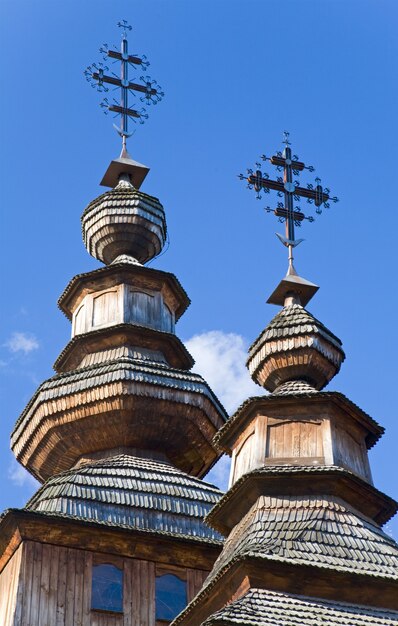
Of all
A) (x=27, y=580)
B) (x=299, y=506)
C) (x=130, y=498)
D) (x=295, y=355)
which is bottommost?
(x=299, y=506)

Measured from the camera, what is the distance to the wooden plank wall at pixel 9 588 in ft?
77.1

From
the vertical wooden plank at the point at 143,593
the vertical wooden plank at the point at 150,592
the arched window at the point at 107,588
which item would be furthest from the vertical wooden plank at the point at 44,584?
the vertical wooden plank at the point at 150,592

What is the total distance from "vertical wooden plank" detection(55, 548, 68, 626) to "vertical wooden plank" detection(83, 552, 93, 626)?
288 mm

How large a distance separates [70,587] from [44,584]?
0.36 m

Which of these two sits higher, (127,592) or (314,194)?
(314,194)

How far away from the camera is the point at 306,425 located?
21938mm

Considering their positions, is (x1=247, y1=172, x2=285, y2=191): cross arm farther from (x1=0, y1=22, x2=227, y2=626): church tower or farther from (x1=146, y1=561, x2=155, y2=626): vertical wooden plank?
(x1=146, y1=561, x2=155, y2=626): vertical wooden plank

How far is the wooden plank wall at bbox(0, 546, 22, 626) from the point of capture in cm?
2351

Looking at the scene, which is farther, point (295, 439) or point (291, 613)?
point (295, 439)

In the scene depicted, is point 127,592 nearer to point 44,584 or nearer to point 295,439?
point 44,584

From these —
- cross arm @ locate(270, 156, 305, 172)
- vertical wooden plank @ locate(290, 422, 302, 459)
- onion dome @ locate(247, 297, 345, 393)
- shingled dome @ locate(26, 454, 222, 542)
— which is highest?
cross arm @ locate(270, 156, 305, 172)

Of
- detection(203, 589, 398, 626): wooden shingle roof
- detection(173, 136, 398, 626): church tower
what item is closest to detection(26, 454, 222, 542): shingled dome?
detection(173, 136, 398, 626): church tower

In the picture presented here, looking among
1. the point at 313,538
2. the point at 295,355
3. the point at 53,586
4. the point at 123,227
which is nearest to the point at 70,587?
the point at 53,586

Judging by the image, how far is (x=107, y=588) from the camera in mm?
24062
